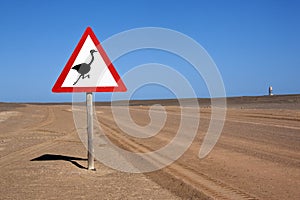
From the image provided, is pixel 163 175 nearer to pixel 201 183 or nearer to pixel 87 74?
pixel 201 183

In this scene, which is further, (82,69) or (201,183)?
(82,69)

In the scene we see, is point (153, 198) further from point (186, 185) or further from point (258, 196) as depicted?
point (258, 196)

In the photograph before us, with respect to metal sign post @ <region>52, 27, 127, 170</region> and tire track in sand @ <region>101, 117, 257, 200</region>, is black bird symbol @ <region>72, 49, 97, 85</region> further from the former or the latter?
tire track in sand @ <region>101, 117, 257, 200</region>

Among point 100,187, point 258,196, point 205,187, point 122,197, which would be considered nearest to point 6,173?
point 100,187

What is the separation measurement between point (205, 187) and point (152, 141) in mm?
7361

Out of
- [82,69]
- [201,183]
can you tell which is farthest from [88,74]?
[201,183]

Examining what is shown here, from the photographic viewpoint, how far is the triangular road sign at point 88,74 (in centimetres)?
761

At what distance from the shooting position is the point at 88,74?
7.63m

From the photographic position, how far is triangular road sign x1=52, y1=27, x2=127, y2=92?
7605 millimetres

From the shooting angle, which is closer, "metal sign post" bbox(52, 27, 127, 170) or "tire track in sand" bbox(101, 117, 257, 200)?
"tire track in sand" bbox(101, 117, 257, 200)

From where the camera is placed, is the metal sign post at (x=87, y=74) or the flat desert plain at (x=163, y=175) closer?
the flat desert plain at (x=163, y=175)

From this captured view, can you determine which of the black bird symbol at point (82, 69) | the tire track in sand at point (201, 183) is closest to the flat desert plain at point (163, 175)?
the tire track in sand at point (201, 183)

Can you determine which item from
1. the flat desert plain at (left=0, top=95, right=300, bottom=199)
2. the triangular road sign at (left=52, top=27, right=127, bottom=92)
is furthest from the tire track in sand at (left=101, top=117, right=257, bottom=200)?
the triangular road sign at (left=52, top=27, right=127, bottom=92)

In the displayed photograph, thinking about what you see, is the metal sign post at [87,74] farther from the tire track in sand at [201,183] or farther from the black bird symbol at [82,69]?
the tire track in sand at [201,183]
